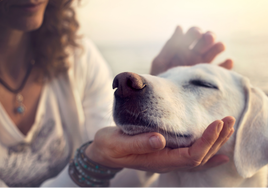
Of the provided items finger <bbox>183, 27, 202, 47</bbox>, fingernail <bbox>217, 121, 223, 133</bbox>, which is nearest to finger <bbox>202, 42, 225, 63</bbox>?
finger <bbox>183, 27, 202, 47</bbox>

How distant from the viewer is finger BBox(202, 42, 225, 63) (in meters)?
1.65

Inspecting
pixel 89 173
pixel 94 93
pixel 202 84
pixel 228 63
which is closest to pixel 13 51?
pixel 94 93

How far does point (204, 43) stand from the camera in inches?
66.2

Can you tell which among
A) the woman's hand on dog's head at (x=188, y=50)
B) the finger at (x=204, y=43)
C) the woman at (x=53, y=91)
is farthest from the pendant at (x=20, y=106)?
the finger at (x=204, y=43)

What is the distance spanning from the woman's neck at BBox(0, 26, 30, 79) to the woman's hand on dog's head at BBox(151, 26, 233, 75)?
1.00 metres

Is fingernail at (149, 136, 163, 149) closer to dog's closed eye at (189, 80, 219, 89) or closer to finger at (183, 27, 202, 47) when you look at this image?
dog's closed eye at (189, 80, 219, 89)

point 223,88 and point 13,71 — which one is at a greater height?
point 223,88

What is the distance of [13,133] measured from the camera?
1.42m

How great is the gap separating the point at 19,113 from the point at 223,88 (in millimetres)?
1386

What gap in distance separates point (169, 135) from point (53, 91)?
3.77ft

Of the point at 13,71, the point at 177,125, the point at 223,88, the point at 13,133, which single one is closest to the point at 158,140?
the point at 177,125

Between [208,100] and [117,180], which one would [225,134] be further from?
[117,180]

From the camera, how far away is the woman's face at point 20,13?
1.02 m

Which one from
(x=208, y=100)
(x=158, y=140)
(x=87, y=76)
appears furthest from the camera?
(x=87, y=76)
